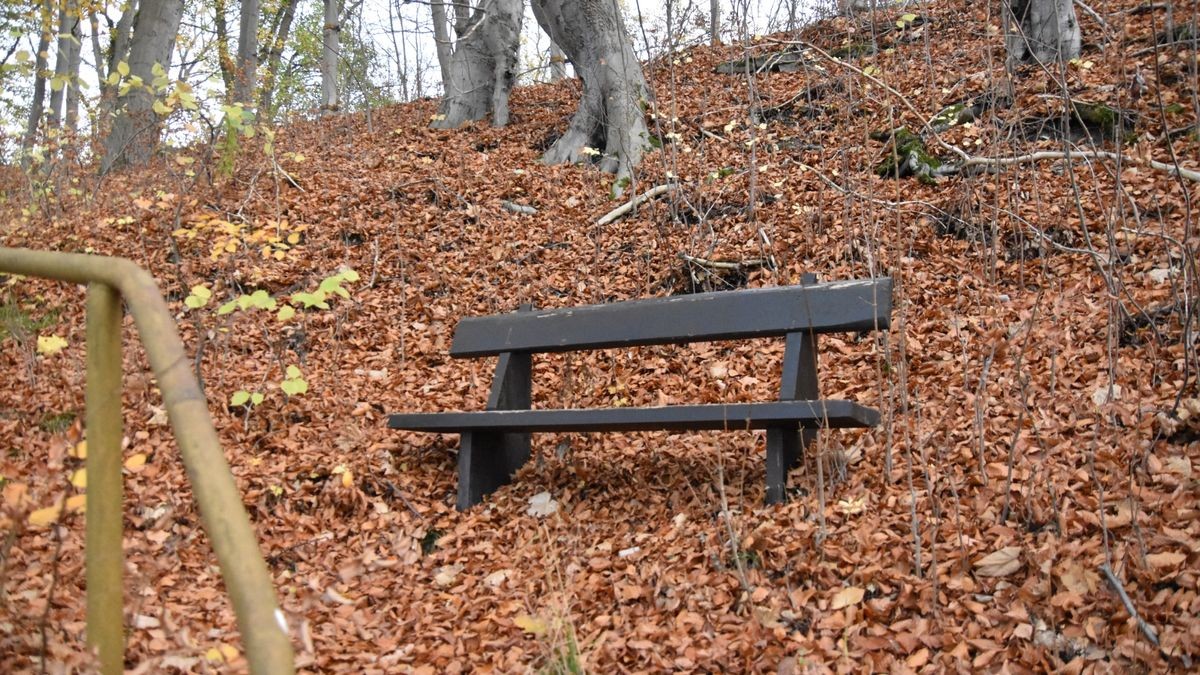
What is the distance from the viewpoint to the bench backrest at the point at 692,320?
373 centimetres

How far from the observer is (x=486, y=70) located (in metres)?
10.8

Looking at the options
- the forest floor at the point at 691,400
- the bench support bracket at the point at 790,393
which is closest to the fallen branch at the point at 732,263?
the forest floor at the point at 691,400

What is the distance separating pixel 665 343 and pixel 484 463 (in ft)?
3.66

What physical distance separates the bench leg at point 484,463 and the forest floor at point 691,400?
0.35ft

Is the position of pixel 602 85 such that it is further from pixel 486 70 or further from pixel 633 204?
pixel 486 70

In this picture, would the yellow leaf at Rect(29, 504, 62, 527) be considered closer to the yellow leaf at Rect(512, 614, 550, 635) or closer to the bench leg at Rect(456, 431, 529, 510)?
the yellow leaf at Rect(512, 614, 550, 635)

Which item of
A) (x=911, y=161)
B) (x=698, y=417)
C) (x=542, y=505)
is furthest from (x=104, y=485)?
(x=911, y=161)

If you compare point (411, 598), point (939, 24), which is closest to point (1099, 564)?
point (411, 598)

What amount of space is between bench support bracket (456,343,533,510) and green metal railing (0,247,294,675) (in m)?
2.50

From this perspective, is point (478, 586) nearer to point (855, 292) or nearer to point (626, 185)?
point (855, 292)

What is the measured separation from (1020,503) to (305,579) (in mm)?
2792

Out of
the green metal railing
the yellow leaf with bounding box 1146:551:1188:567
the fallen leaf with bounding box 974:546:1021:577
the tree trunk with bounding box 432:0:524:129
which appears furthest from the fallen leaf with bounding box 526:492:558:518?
the tree trunk with bounding box 432:0:524:129

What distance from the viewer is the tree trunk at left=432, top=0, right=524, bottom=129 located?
10648 mm

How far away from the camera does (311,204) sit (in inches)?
313
